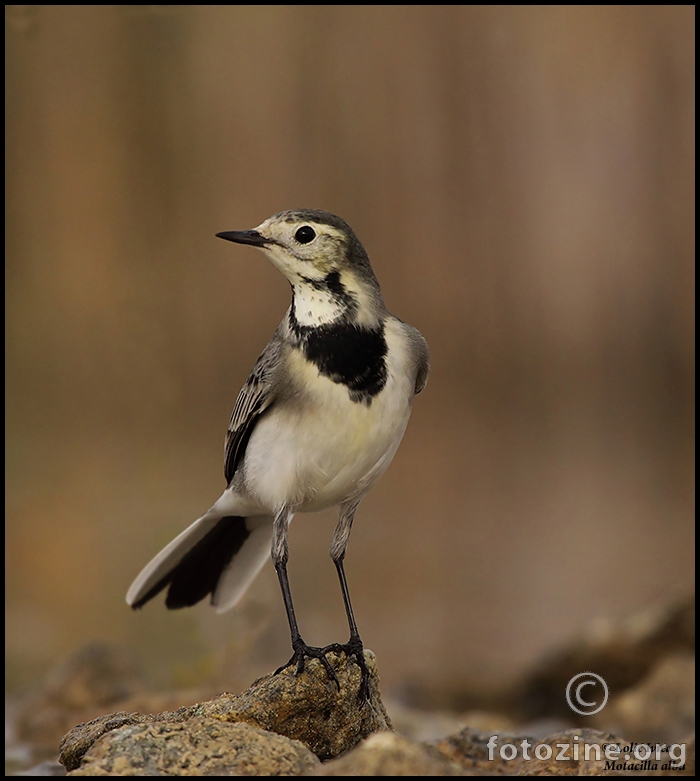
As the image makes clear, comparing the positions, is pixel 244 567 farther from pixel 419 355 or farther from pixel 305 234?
pixel 305 234

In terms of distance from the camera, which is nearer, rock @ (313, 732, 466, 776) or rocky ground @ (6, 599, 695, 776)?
rock @ (313, 732, 466, 776)

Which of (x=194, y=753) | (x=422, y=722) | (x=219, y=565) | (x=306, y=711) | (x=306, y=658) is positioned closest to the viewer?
(x=194, y=753)

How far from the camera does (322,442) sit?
13.1 feet

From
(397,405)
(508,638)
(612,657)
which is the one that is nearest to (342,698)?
(397,405)

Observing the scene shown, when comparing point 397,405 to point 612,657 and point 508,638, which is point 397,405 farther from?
point 508,638

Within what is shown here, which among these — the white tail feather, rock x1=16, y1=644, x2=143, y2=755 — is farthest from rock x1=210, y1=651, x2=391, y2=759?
rock x1=16, y1=644, x2=143, y2=755

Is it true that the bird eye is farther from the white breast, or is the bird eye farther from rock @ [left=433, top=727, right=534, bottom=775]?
rock @ [left=433, top=727, right=534, bottom=775]

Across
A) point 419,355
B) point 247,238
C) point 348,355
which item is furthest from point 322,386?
point 247,238

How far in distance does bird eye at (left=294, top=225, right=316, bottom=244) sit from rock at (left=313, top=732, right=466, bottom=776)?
2110mm

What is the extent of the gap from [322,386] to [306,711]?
1.24 m

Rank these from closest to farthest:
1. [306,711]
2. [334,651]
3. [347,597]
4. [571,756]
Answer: [571,756]
[306,711]
[334,651]
[347,597]

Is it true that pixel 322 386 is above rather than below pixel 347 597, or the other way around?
above

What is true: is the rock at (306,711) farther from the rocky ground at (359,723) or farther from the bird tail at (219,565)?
the bird tail at (219,565)

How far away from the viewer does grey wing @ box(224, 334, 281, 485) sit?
4129 millimetres
